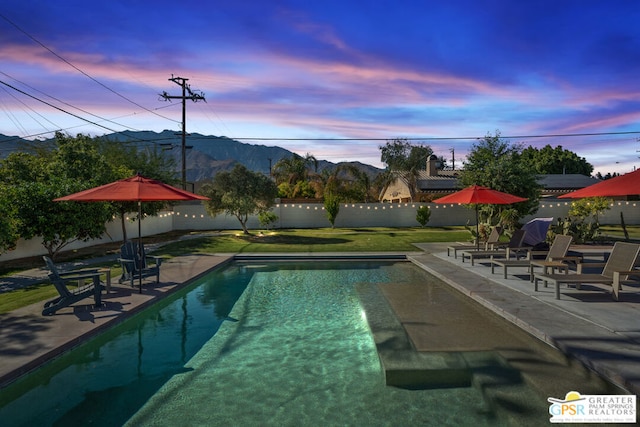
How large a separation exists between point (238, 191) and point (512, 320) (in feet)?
56.5

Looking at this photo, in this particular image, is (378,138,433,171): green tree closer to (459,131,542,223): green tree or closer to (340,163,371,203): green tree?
(340,163,371,203): green tree

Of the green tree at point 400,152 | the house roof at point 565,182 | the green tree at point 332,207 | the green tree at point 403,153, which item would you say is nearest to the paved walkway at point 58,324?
the green tree at point 332,207

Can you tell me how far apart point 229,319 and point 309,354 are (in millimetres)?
2429

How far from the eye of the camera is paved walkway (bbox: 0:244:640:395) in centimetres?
458

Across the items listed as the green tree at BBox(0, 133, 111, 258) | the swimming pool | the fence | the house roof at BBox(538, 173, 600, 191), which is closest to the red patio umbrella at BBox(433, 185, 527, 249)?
the swimming pool

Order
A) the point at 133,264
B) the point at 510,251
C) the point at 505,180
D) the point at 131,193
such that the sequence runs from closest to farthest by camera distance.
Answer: the point at 131,193
the point at 133,264
the point at 510,251
the point at 505,180

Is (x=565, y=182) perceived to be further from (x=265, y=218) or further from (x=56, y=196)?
(x=56, y=196)

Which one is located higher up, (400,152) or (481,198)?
(400,152)

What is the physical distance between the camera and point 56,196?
12430mm

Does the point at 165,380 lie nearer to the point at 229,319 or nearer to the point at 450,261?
the point at 229,319

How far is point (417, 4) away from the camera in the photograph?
12.4 metres

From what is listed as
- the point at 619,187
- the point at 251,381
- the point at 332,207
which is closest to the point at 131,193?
the point at 251,381

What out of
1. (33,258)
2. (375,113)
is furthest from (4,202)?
(375,113)

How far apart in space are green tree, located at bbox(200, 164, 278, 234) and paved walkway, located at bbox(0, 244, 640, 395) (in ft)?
37.2
